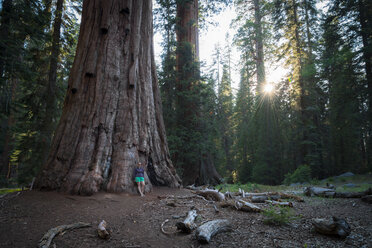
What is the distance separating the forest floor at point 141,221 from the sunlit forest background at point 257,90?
549cm

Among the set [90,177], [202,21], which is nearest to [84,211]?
[90,177]

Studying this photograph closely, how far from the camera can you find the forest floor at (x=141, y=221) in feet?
9.58

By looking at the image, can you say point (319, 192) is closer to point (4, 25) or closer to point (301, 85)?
point (301, 85)

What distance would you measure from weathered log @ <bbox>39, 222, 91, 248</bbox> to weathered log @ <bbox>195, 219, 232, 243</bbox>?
1.79 m

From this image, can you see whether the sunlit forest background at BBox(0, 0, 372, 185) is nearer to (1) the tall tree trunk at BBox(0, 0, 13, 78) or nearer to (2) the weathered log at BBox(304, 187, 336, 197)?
(1) the tall tree trunk at BBox(0, 0, 13, 78)

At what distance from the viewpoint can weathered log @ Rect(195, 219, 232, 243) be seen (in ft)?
9.51

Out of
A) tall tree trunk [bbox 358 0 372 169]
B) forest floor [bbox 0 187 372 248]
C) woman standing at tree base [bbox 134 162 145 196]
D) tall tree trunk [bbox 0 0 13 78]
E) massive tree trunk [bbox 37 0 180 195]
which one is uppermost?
tall tree trunk [bbox 358 0 372 169]

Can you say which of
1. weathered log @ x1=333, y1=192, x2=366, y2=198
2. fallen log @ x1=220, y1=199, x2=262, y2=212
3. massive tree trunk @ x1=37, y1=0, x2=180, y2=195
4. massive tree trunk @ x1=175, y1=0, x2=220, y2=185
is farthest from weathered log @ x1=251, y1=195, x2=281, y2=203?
massive tree trunk @ x1=175, y1=0, x2=220, y2=185

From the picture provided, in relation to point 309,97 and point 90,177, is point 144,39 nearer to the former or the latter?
point 90,177

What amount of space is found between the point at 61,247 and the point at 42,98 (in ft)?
→ 33.3

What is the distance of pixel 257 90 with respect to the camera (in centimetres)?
1698

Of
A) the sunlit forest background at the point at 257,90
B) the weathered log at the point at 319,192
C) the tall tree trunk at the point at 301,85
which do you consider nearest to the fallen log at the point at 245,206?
the weathered log at the point at 319,192

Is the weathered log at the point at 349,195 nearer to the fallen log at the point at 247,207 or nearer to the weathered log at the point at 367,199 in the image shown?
the weathered log at the point at 367,199

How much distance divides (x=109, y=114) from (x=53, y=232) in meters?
3.11
